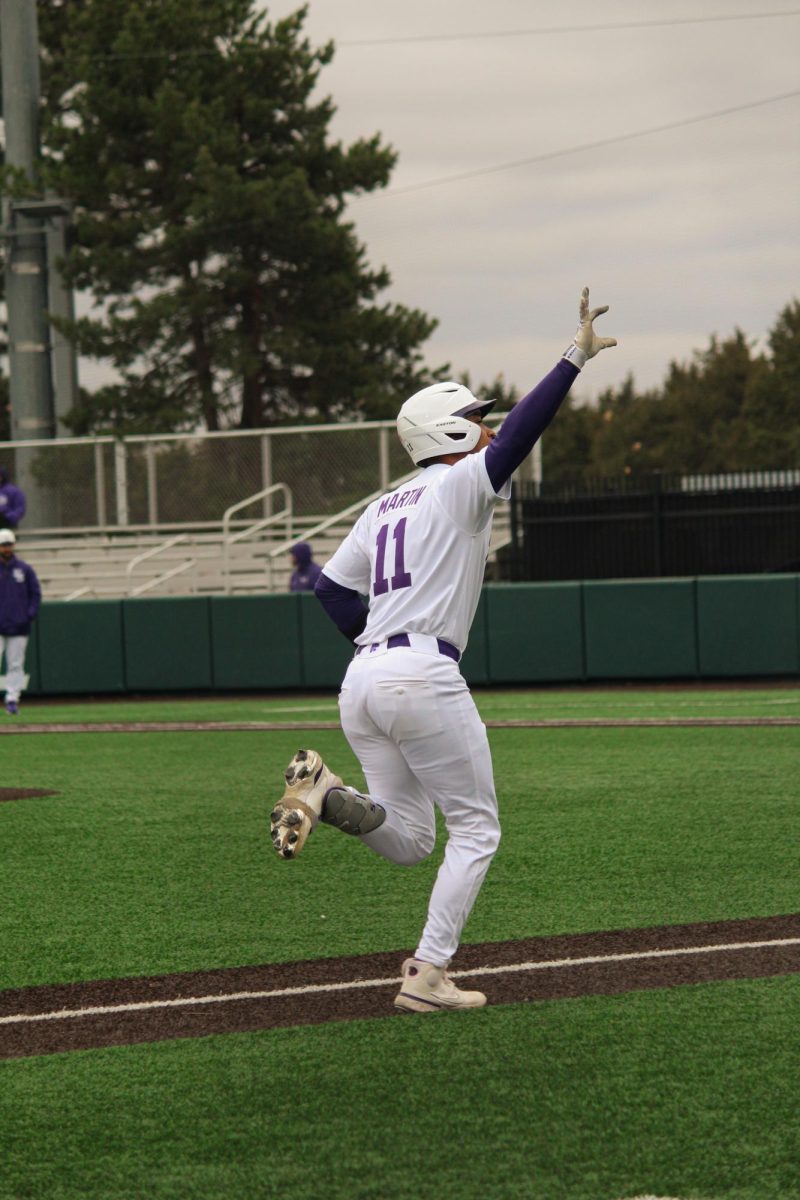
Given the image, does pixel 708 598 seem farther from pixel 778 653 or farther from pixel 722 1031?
pixel 722 1031

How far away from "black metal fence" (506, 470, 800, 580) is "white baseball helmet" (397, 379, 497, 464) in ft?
55.2

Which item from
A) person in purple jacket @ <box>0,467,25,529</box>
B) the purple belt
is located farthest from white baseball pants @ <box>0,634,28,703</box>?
the purple belt

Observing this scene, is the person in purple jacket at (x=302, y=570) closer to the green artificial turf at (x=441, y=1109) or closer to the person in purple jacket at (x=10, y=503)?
the person in purple jacket at (x=10, y=503)

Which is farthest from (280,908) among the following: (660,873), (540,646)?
(540,646)

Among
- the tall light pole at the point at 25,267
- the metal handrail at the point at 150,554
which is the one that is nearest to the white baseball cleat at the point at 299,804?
the metal handrail at the point at 150,554

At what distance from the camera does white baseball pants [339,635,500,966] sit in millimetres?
4656

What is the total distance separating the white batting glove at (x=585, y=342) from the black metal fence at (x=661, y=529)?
1683 cm

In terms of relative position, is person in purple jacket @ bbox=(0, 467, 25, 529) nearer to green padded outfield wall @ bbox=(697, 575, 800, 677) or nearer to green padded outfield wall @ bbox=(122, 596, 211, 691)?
green padded outfield wall @ bbox=(122, 596, 211, 691)

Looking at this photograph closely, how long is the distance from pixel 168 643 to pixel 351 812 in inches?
618

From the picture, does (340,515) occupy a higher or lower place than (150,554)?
higher

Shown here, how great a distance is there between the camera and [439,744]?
185 inches

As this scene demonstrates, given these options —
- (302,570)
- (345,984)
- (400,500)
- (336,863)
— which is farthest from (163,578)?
(400,500)

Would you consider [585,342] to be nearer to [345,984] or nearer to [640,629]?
[345,984]

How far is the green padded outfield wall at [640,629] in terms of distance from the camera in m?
19.1
